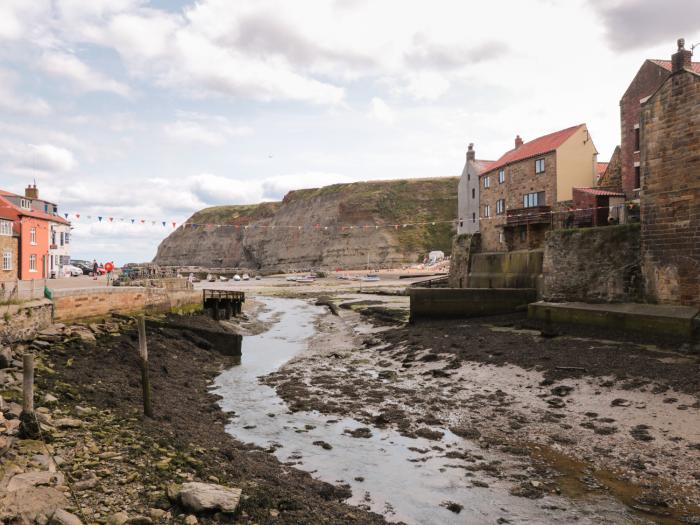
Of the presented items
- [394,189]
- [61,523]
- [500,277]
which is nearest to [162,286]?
[500,277]

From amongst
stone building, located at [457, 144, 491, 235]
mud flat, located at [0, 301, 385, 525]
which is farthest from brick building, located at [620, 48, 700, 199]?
mud flat, located at [0, 301, 385, 525]

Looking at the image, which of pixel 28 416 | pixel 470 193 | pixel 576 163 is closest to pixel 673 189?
pixel 28 416

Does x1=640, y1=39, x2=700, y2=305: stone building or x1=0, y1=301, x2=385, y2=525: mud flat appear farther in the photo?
x1=640, y1=39, x2=700, y2=305: stone building

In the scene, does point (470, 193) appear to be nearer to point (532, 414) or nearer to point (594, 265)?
point (594, 265)

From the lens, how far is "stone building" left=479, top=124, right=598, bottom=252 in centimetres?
3141

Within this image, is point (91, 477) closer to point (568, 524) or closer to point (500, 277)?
point (568, 524)

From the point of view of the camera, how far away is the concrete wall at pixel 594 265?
63.1 ft

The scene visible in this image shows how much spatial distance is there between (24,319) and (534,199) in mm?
34223

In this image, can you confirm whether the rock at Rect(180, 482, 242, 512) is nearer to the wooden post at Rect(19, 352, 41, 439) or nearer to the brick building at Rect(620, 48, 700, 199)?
the wooden post at Rect(19, 352, 41, 439)

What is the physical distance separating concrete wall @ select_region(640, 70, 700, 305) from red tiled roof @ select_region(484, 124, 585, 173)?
18.7 m

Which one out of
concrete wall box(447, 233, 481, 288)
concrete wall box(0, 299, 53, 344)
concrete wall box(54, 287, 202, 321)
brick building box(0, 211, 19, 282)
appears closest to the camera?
concrete wall box(0, 299, 53, 344)

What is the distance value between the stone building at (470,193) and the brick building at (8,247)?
39.6 m

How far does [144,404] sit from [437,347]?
12.0 metres

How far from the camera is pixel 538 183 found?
3769cm
